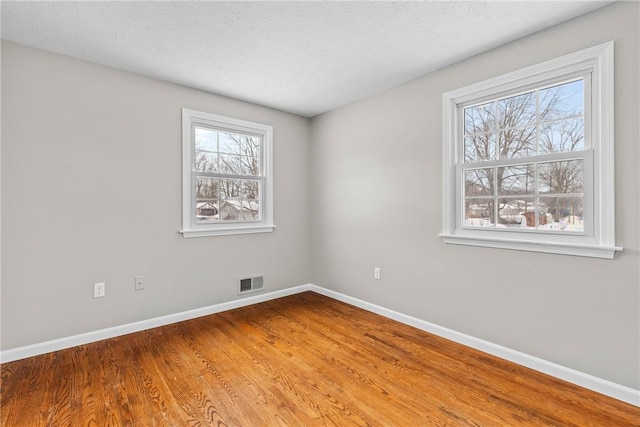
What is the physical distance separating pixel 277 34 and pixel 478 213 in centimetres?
212

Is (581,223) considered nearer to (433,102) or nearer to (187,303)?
(433,102)

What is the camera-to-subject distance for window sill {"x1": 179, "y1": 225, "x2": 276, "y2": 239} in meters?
3.10

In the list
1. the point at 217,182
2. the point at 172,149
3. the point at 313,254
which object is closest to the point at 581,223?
the point at 313,254

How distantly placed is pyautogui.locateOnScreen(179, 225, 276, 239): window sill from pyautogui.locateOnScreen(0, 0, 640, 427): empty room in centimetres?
5

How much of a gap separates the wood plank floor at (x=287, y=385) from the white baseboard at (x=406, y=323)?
2.4 inches

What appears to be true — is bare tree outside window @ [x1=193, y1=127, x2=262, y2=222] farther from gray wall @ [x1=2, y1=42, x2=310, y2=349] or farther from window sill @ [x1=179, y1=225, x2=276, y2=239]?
gray wall @ [x1=2, y1=42, x2=310, y2=349]

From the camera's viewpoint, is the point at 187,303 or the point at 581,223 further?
the point at 187,303

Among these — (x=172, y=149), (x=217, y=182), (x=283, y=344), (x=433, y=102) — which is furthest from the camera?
(x=217, y=182)

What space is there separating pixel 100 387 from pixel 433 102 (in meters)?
3.34

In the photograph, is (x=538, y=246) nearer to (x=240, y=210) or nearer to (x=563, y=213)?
(x=563, y=213)

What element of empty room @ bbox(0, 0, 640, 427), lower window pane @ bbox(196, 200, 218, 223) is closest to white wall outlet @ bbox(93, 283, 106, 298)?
empty room @ bbox(0, 0, 640, 427)

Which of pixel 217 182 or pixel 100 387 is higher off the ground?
pixel 217 182

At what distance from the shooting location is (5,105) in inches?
86.8

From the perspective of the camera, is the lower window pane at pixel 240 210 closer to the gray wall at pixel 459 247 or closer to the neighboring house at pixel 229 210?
the neighboring house at pixel 229 210
